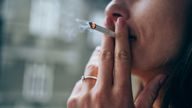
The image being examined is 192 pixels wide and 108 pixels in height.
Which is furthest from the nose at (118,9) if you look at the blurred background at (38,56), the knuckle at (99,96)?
the blurred background at (38,56)

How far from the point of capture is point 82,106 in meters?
0.59

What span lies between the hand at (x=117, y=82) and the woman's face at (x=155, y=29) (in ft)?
0.05

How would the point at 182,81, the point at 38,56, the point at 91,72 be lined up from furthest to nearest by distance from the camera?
the point at 38,56 < the point at 91,72 < the point at 182,81

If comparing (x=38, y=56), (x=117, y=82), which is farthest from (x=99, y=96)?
(x=38, y=56)

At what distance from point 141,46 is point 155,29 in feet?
0.10

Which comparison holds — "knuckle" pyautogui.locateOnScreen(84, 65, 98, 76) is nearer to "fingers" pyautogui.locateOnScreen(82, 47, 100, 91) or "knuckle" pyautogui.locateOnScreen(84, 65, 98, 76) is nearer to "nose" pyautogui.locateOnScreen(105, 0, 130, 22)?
"fingers" pyautogui.locateOnScreen(82, 47, 100, 91)

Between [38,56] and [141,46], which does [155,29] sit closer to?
[141,46]

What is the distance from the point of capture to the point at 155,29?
0.56 m

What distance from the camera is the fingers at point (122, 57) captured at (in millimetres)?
555

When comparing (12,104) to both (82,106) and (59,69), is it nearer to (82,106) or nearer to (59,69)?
(59,69)

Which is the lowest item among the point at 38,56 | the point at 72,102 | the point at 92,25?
the point at 72,102

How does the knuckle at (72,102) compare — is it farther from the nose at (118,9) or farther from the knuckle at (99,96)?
the nose at (118,9)

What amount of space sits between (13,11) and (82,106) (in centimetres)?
581

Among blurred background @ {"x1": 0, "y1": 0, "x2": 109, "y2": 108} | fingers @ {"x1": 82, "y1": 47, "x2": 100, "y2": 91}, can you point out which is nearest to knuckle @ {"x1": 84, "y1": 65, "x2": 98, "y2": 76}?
fingers @ {"x1": 82, "y1": 47, "x2": 100, "y2": 91}
